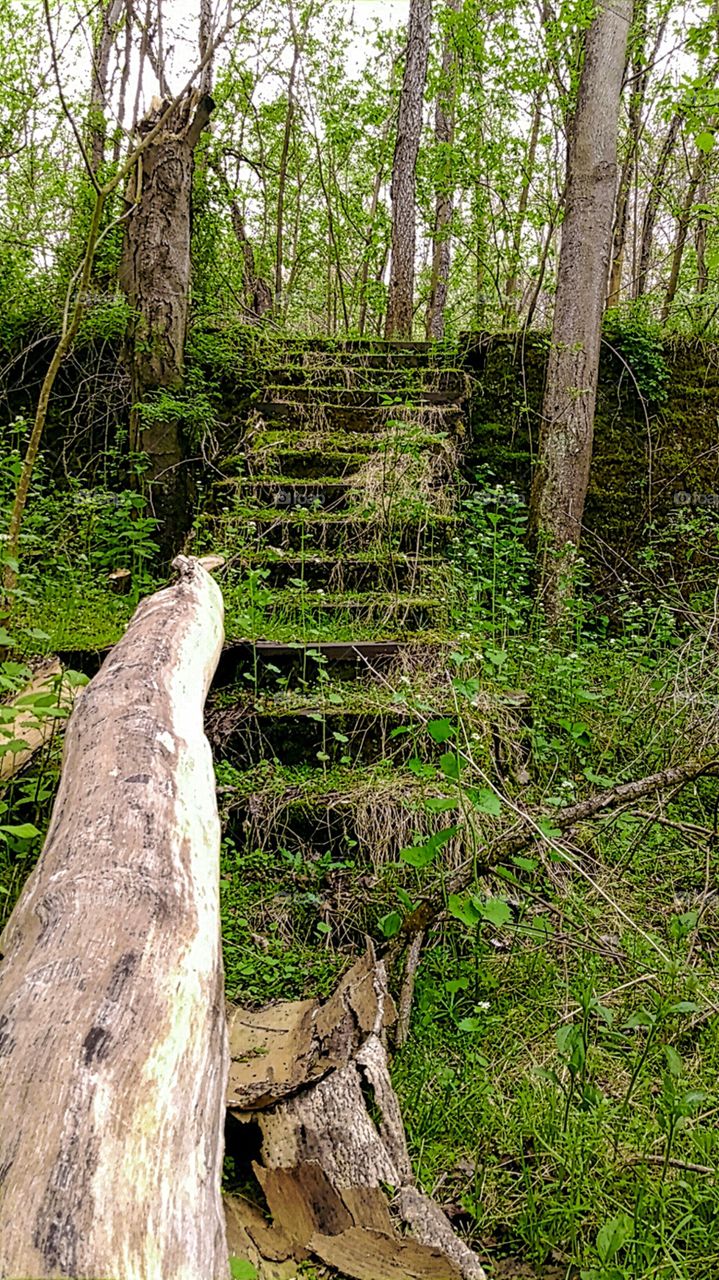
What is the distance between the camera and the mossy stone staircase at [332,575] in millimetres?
3006

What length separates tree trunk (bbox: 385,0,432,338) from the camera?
805cm

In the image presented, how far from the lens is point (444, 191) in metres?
8.20

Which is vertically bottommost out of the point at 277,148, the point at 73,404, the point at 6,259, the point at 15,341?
the point at 73,404

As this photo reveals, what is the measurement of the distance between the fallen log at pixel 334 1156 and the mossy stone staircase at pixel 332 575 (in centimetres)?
78

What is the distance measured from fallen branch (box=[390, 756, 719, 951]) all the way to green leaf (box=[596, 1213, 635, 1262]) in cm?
89

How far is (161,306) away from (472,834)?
4.81m

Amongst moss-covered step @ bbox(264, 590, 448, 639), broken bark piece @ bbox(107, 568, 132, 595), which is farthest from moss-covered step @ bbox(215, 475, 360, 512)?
moss-covered step @ bbox(264, 590, 448, 639)

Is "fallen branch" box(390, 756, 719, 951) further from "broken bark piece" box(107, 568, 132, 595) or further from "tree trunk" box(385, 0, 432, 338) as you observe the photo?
"tree trunk" box(385, 0, 432, 338)

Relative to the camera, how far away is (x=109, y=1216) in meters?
0.88

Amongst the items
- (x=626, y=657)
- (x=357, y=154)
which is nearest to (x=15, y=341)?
(x=626, y=657)

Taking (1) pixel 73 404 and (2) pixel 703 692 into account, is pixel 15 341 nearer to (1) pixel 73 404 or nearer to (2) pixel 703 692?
(1) pixel 73 404

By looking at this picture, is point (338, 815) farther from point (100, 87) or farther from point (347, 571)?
point (100, 87)

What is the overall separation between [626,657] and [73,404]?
167 inches

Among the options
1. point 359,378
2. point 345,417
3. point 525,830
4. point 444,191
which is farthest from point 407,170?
point 525,830
